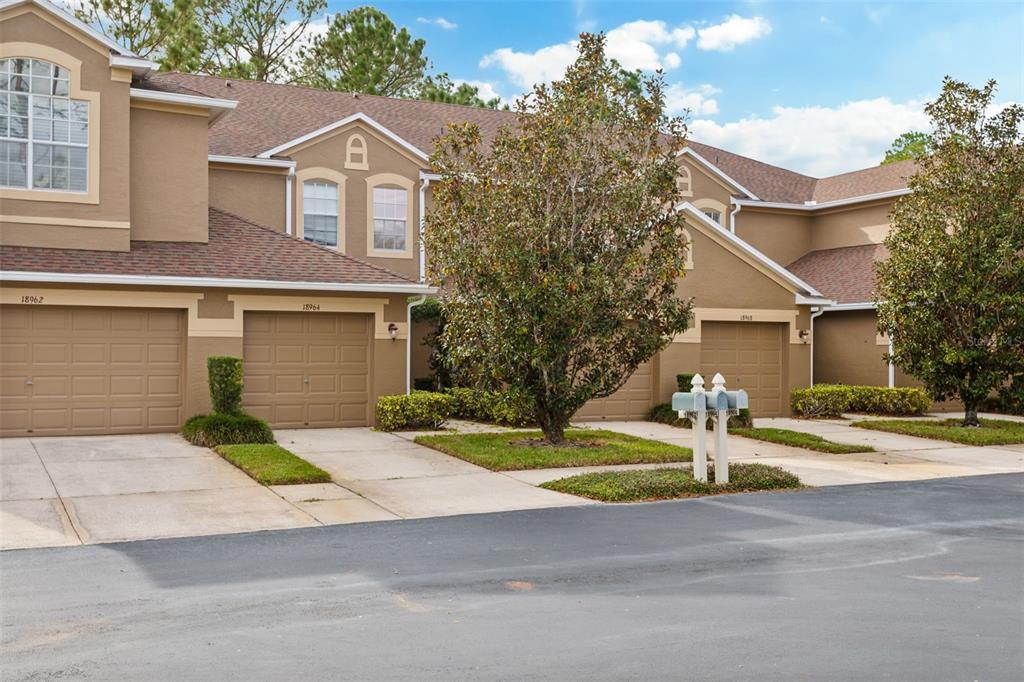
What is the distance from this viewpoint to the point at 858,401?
23766 mm

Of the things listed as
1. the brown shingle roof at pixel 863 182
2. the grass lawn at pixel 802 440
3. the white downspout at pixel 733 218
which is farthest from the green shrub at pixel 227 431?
the brown shingle roof at pixel 863 182

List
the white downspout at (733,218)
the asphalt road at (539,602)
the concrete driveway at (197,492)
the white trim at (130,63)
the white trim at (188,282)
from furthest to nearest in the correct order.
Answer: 1. the white downspout at (733,218)
2. the white trim at (130,63)
3. the white trim at (188,282)
4. the concrete driveway at (197,492)
5. the asphalt road at (539,602)

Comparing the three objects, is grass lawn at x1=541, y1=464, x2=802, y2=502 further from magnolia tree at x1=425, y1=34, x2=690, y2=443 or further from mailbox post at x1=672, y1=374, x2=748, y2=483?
magnolia tree at x1=425, y1=34, x2=690, y2=443

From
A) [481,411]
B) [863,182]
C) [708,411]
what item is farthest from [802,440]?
[863,182]

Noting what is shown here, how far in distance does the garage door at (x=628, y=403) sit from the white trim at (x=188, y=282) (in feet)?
15.2

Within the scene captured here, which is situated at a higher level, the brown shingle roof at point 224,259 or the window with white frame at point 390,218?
the window with white frame at point 390,218

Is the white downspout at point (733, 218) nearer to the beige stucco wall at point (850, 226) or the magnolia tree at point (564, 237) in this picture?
the beige stucco wall at point (850, 226)

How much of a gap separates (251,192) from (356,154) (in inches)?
104

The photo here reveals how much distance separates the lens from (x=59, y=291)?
1714cm

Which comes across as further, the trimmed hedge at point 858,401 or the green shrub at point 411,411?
the trimmed hedge at point 858,401

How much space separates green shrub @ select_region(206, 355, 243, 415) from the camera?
16906 millimetres

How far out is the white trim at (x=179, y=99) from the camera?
61.2ft

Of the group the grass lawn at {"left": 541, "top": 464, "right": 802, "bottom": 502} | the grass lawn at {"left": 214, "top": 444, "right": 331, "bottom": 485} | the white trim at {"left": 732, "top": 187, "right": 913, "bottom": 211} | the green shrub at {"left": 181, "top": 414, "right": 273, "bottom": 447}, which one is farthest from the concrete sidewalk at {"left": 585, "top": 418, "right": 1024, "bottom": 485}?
the white trim at {"left": 732, "top": 187, "right": 913, "bottom": 211}

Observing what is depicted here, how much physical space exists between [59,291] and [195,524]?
8.83 m
